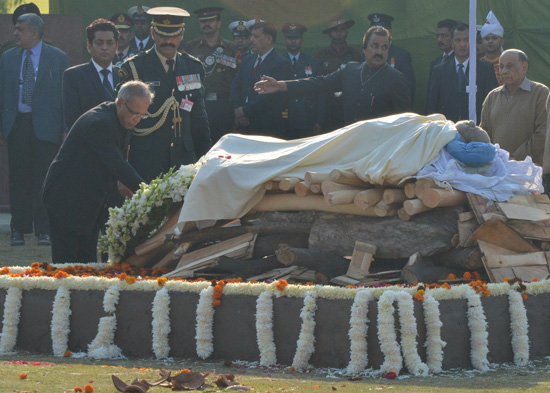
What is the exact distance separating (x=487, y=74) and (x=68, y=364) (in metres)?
6.45

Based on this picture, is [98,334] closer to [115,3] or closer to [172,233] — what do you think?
[172,233]

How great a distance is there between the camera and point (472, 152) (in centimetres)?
715

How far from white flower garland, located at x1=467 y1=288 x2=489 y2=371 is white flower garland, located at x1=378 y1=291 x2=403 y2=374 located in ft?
1.79

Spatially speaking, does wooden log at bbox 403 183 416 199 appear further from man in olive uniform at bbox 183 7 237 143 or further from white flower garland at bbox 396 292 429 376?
man in olive uniform at bbox 183 7 237 143

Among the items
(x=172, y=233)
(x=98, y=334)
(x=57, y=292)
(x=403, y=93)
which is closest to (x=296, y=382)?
(x=98, y=334)

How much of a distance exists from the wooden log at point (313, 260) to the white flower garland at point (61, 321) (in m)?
1.59

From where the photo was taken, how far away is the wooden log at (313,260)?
6910 mm

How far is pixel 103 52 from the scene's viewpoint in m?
9.86

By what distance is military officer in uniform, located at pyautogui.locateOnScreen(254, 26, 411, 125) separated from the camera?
9406 mm

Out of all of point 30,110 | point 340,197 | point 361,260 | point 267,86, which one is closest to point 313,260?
point 361,260

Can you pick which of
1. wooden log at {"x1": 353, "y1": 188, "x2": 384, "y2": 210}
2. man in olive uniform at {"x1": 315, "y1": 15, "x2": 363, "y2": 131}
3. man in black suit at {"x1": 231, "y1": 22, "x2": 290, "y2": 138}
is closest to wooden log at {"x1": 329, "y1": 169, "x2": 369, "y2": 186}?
wooden log at {"x1": 353, "y1": 188, "x2": 384, "y2": 210}

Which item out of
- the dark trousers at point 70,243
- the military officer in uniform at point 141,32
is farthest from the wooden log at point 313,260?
the military officer in uniform at point 141,32

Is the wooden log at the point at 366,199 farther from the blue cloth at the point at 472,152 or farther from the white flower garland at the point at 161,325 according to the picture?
the white flower garland at the point at 161,325

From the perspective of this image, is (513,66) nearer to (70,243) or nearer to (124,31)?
(70,243)
